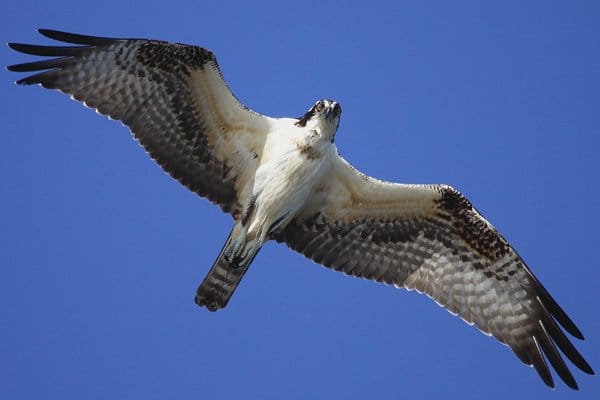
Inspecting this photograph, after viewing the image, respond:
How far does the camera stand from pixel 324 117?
1091cm

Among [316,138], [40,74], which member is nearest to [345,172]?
[316,138]

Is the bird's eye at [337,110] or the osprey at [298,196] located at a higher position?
the bird's eye at [337,110]

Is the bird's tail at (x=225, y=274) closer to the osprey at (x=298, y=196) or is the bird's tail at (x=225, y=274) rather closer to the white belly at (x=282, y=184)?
the osprey at (x=298, y=196)

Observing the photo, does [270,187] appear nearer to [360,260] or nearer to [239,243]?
[239,243]

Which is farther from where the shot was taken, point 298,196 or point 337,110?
point 298,196

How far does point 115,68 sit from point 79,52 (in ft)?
1.47

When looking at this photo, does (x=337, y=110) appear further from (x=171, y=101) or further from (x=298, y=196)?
(x=171, y=101)

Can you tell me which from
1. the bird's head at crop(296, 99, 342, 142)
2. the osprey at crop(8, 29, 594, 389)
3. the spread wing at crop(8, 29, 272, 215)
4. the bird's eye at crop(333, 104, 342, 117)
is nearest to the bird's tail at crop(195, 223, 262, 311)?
the osprey at crop(8, 29, 594, 389)

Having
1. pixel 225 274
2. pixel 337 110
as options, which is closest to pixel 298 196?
pixel 337 110

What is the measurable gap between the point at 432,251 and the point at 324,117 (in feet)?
7.45

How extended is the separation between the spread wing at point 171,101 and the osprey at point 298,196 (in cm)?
1

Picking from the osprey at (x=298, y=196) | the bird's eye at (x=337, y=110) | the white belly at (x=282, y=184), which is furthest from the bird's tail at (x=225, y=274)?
the bird's eye at (x=337, y=110)

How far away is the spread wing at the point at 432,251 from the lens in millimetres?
11539

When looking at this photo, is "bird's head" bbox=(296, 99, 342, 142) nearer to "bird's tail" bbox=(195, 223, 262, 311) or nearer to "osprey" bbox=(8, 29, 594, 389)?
"osprey" bbox=(8, 29, 594, 389)
